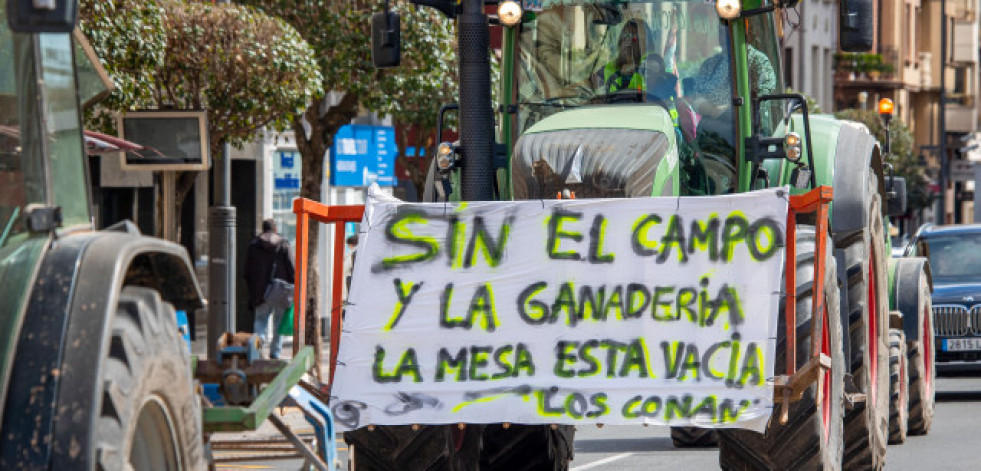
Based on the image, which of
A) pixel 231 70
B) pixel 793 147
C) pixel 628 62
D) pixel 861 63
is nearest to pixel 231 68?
pixel 231 70

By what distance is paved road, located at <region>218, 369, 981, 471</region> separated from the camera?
13.6 meters

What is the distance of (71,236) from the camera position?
211 inches

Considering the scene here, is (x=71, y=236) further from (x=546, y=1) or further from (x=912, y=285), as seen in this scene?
(x=912, y=285)

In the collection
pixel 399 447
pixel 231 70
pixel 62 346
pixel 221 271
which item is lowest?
pixel 221 271

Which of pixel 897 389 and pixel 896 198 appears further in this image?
pixel 896 198

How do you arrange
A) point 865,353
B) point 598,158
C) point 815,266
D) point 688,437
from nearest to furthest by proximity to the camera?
point 815,266
point 598,158
point 865,353
point 688,437

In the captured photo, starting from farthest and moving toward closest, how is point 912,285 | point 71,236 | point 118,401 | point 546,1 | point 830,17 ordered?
point 830,17
point 912,285
point 546,1
point 71,236
point 118,401

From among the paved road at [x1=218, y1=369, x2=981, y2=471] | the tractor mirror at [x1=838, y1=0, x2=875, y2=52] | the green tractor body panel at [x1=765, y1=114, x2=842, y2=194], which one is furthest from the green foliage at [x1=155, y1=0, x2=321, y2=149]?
the tractor mirror at [x1=838, y1=0, x2=875, y2=52]

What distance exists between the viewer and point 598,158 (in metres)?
9.41

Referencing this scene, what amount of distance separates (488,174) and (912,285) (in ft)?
21.9

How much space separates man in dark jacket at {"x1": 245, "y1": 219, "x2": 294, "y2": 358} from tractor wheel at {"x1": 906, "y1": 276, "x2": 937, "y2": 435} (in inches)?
314

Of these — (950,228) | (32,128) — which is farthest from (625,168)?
(950,228)

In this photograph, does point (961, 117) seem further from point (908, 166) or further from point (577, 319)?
point (577, 319)

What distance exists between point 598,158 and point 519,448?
2.04 meters
